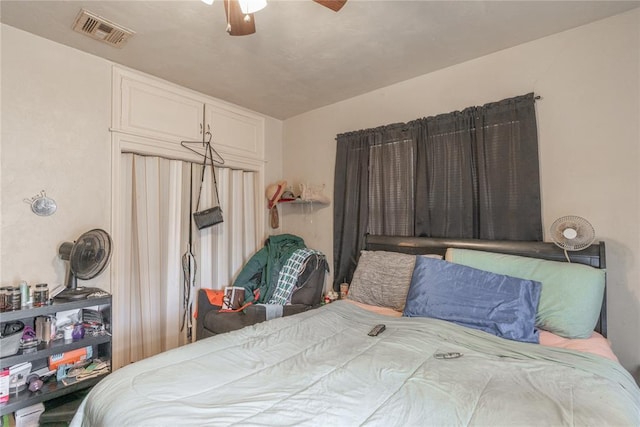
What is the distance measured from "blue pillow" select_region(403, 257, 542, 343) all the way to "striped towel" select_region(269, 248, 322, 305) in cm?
110

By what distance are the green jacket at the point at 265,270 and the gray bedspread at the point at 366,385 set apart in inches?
49.1

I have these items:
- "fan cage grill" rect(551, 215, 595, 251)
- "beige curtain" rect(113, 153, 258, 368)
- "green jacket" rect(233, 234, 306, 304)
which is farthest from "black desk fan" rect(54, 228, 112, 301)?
"fan cage grill" rect(551, 215, 595, 251)

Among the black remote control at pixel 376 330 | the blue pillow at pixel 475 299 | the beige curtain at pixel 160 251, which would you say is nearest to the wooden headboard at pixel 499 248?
the blue pillow at pixel 475 299

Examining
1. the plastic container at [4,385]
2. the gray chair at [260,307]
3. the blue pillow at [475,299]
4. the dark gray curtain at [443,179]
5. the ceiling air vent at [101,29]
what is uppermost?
the ceiling air vent at [101,29]

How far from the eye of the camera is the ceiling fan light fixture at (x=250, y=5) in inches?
46.3

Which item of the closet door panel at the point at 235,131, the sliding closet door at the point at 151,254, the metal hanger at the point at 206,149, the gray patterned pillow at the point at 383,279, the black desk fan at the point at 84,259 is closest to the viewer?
the black desk fan at the point at 84,259

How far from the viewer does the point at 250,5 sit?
1.19 metres

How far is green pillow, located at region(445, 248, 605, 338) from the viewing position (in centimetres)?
153

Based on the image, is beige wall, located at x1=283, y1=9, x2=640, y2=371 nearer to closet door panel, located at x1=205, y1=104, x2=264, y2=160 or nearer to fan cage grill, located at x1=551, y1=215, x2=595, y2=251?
fan cage grill, located at x1=551, y1=215, x2=595, y2=251

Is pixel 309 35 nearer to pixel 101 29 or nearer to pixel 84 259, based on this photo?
pixel 101 29

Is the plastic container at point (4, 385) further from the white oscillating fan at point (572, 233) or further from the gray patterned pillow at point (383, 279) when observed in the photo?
Result: the white oscillating fan at point (572, 233)

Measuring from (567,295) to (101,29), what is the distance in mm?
3200

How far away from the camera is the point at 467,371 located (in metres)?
1.19

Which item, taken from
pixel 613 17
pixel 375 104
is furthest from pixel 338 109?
pixel 613 17
